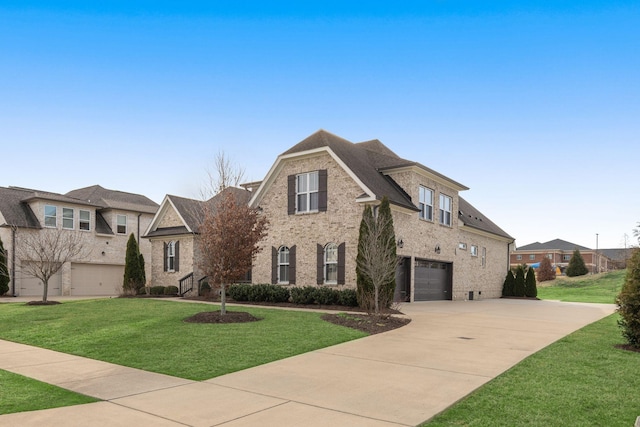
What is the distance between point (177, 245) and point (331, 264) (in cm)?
1208

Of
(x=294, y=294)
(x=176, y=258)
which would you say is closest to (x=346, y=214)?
(x=294, y=294)

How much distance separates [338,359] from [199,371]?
8.82ft

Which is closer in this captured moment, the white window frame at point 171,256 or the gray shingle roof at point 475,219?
the white window frame at point 171,256

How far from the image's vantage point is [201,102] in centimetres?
2034

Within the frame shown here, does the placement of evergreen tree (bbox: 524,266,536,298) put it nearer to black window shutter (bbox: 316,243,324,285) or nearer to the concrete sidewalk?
black window shutter (bbox: 316,243,324,285)

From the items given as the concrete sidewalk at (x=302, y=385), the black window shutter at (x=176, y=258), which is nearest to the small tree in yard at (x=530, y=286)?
the concrete sidewalk at (x=302, y=385)

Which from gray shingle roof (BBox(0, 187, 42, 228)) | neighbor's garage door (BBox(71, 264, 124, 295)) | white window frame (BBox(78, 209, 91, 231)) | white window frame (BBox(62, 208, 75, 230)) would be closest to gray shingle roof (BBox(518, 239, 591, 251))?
neighbor's garage door (BBox(71, 264, 124, 295))

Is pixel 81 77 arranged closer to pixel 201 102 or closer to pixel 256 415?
pixel 201 102

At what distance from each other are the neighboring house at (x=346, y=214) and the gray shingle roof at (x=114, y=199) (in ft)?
51.4

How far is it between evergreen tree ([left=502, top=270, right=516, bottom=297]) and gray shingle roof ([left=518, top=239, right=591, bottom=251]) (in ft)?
190

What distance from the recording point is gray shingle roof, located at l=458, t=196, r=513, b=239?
2897 cm

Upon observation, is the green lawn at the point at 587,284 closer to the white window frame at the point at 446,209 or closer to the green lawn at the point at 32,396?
the white window frame at the point at 446,209

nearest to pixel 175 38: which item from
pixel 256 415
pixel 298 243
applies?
pixel 298 243

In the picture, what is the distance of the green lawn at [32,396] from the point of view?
18.9 ft
